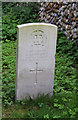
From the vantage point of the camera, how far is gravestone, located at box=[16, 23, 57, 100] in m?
3.52

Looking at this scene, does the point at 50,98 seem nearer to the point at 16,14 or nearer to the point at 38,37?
the point at 38,37

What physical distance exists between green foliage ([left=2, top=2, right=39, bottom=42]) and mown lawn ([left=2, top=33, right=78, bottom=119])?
229 cm

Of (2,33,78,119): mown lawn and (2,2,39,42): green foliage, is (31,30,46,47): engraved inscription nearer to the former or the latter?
(2,33,78,119): mown lawn

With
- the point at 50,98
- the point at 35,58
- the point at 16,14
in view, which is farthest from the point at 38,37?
the point at 16,14

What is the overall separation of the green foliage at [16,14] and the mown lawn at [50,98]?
7.51 feet

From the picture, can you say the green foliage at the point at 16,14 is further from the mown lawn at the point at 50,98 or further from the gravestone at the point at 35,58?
the gravestone at the point at 35,58

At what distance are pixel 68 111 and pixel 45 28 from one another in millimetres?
1424

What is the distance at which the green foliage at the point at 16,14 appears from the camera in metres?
7.75

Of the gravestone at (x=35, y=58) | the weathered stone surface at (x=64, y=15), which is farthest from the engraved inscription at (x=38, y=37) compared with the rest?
the weathered stone surface at (x=64, y=15)

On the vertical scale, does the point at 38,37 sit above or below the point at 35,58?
above

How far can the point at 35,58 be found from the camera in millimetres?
3668

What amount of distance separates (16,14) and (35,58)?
5.42 metres

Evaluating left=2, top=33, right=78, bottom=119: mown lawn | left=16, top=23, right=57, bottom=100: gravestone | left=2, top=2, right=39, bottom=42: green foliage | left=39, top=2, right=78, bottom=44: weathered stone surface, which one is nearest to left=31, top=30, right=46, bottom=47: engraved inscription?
left=16, top=23, right=57, bottom=100: gravestone

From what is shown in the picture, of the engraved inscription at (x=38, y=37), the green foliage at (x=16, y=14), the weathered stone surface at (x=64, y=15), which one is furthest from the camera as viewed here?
the green foliage at (x=16, y=14)
